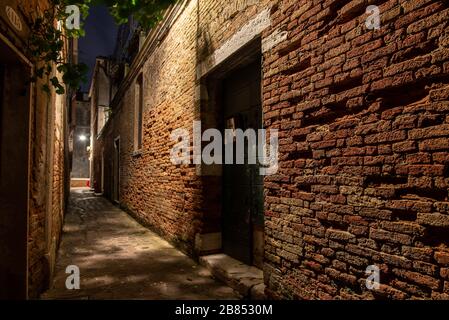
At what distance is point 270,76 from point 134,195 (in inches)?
294

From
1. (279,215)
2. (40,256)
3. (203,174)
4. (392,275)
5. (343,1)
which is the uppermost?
(343,1)

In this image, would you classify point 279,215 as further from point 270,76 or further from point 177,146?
point 177,146

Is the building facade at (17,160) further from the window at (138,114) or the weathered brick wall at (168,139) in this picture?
the window at (138,114)

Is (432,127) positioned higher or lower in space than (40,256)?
higher

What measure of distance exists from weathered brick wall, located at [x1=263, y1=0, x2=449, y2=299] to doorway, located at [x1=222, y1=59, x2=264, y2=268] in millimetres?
849

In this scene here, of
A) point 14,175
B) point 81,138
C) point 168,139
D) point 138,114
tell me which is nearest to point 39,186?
point 14,175

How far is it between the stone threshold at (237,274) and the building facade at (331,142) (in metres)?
0.17

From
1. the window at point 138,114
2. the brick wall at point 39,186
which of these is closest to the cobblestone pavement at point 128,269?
the brick wall at point 39,186

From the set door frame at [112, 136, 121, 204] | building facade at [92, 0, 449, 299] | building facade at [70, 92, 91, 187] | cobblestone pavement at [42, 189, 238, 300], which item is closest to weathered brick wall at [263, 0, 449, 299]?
building facade at [92, 0, 449, 299]

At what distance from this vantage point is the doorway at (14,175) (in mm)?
2938

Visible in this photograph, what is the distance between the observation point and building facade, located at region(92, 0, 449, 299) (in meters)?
2.12

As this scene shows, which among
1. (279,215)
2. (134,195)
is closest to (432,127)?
(279,215)

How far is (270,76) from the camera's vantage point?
358 centimetres

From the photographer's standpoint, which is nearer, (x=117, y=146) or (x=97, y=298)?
(x=97, y=298)
